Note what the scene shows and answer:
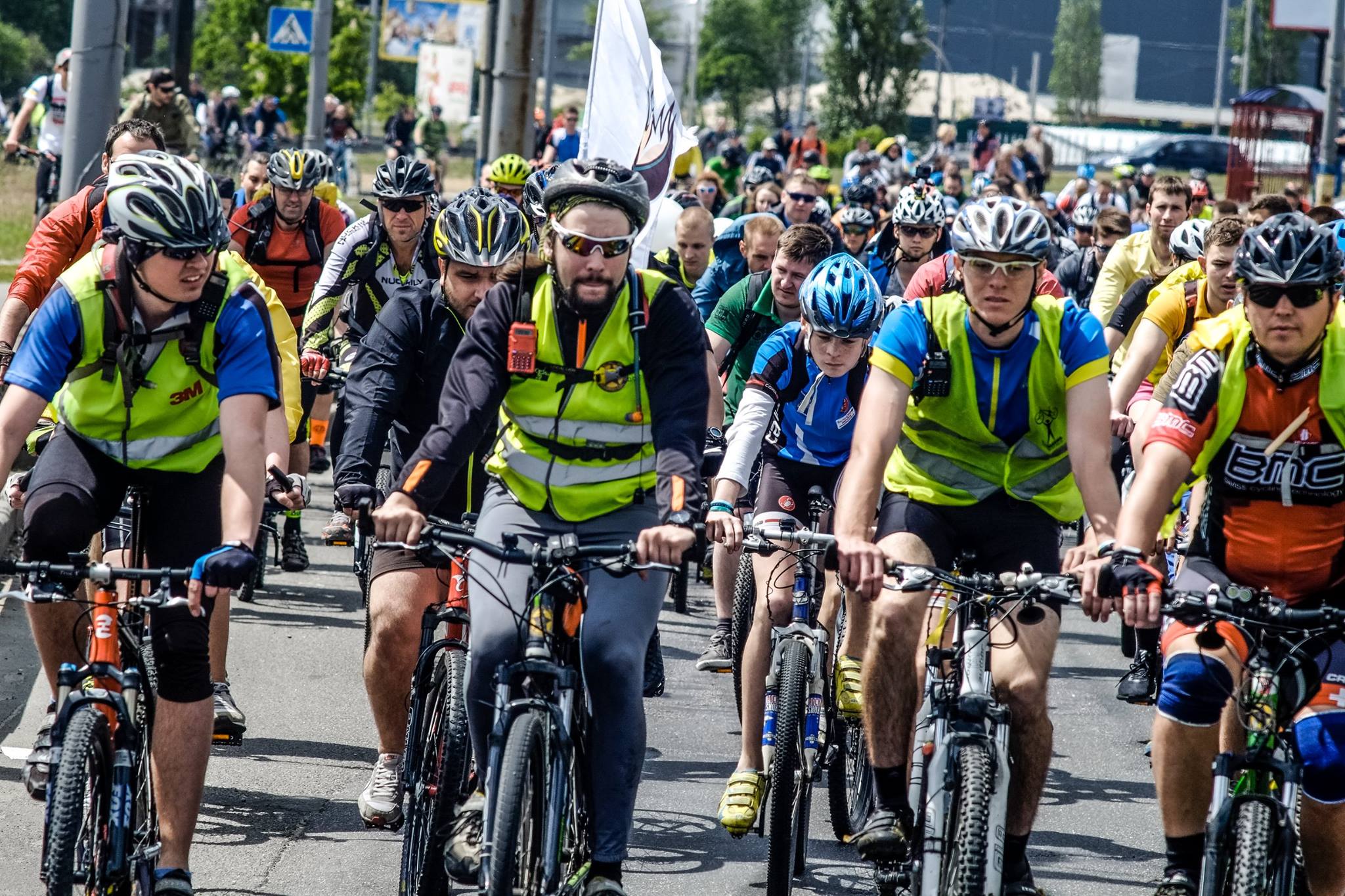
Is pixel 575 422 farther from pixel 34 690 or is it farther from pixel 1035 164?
pixel 1035 164

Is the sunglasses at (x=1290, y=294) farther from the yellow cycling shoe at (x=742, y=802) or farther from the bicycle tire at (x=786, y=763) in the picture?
the yellow cycling shoe at (x=742, y=802)

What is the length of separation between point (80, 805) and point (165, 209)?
148cm

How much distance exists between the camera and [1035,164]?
93.1 ft

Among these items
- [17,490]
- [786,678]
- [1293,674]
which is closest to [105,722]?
[17,490]

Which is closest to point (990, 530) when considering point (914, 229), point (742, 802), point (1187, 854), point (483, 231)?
point (1187, 854)

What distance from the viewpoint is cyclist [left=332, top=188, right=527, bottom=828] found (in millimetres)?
6027

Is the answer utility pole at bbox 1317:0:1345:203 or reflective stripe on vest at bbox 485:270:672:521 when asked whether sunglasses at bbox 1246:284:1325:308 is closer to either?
reflective stripe on vest at bbox 485:270:672:521

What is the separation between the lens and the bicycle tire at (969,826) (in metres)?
4.88

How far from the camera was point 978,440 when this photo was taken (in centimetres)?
573

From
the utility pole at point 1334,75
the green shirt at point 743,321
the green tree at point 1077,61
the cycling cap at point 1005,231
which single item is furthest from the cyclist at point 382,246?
the green tree at point 1077,61

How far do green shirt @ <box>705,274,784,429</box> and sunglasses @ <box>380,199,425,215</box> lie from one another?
4.36 ft

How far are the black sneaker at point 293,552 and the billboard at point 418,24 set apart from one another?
47534mm

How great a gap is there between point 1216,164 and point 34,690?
68099mm

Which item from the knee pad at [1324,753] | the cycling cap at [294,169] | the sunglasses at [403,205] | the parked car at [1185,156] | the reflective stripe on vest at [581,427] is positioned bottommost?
the knee pad at [1324,753]
